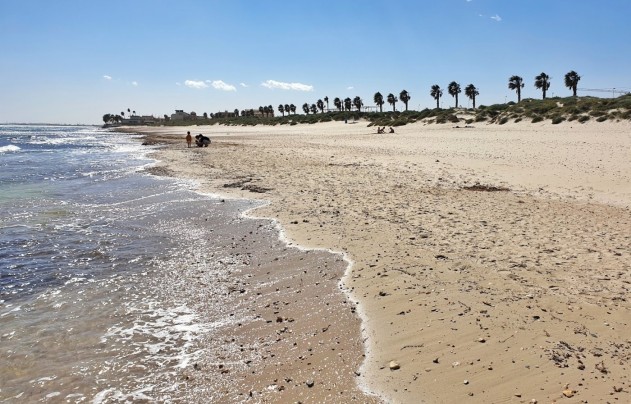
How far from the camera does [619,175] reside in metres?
13.8

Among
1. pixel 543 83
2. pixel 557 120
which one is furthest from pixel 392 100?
pixel 557 120

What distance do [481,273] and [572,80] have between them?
82.9 m

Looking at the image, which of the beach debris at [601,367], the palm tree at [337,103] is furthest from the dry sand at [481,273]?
the palm tree at [337,103]

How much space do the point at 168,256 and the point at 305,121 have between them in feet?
277

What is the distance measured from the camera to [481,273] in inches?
250

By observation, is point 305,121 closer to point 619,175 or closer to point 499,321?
point 619,175

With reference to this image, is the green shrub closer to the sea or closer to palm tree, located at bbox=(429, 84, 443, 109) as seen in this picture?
the sea

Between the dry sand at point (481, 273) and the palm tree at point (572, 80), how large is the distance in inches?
2718

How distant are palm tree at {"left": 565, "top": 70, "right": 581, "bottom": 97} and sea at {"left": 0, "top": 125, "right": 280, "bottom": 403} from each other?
79.6 m

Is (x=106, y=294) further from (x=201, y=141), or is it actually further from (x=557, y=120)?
(x=557, y=120)

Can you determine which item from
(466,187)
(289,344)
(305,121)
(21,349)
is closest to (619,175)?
(466,187)

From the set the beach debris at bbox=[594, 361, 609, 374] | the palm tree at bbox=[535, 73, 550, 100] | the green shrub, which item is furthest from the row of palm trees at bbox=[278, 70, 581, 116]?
the beach debris at bbox=[594, 361, 609, 374]

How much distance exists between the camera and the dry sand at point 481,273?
158 inches

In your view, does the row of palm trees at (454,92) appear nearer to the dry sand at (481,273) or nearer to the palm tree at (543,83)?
the palm tree at (543,83)
